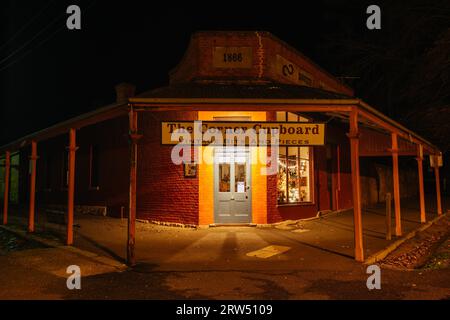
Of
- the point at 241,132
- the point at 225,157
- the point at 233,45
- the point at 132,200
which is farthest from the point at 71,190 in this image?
the point at 233,45

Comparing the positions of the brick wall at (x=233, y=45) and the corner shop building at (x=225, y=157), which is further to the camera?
the brick wall at (x=233, y=45)

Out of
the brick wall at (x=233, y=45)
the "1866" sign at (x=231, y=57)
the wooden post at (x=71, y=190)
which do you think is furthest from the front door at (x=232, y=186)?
the wooden post at (x=71, y=190)

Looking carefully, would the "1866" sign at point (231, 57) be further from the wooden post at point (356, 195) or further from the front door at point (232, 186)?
the wooden post at point (356, 195)

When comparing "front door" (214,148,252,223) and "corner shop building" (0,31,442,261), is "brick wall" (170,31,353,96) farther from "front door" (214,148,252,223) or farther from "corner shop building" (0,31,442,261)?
"front door" (214,148,252,223)

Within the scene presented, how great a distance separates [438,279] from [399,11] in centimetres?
1364

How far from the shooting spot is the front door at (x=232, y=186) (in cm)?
1270

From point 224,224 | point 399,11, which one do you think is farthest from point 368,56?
point 224,224

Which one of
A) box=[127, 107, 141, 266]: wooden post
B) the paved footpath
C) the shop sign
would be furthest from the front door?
box=[127, 107, 141, 266]: wooden post

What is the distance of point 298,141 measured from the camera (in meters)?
8.63

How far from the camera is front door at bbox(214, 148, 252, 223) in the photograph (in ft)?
41.7

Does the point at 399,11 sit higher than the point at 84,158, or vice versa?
the point at 399,11

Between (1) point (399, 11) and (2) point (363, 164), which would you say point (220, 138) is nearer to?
(1) point (399, 11)

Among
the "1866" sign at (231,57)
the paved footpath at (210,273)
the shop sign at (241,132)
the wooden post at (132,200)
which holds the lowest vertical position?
the paved footpath at (210,273)
